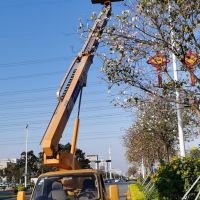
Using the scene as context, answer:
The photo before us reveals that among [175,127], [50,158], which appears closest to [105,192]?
[50,158]

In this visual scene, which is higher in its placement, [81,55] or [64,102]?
[81,55]

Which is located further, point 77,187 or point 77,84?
point 77,84

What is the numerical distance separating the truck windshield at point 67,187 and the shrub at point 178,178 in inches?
253

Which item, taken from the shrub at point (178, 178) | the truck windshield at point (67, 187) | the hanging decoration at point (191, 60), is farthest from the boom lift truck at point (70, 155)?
the shrub at point (178, 178)

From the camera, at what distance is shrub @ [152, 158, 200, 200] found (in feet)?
51.0

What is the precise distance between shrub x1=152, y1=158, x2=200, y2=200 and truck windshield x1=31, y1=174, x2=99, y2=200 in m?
6.43

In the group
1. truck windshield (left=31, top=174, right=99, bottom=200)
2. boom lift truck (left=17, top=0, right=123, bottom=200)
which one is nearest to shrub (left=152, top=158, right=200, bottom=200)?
boom lift truck (left=17, top=0, right=123, bottom=200)

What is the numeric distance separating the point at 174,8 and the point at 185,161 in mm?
7117

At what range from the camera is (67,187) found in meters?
9.52

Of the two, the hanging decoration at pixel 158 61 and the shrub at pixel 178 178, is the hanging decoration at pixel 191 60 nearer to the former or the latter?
the hanging decoration at pixel 158 61

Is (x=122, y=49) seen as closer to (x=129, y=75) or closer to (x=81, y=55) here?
(x=129, y=75)

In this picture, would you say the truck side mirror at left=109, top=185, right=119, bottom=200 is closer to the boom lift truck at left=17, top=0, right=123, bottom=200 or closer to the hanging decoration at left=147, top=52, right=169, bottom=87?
the boom lift truck at left=17, top=0, right=123, bottom=200

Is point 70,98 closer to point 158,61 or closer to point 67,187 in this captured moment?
point 158,61

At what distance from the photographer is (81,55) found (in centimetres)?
1446
